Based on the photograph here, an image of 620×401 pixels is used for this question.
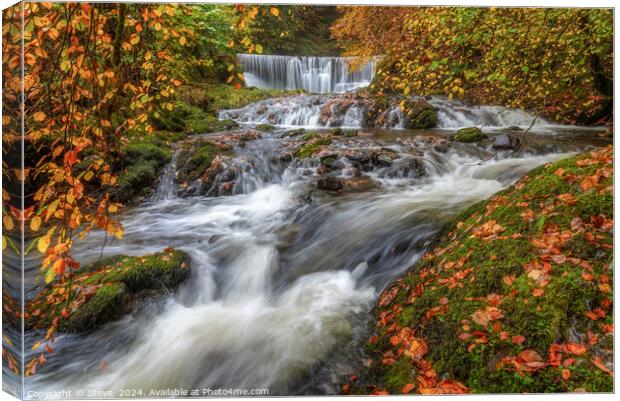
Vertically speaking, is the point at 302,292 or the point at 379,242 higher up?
the point at 379,242

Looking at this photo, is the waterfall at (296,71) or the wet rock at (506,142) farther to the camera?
the wet rock at (506,142)

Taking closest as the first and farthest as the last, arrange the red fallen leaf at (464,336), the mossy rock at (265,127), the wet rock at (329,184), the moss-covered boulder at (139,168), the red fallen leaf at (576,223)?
the red fallen leaf at (464,336)
the red fallen leaf at (576,223)
the moss-covered boulder at (139,168)
the wet rock at (329,184)
the mossy rock at (265,127)

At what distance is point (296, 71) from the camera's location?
318 cm

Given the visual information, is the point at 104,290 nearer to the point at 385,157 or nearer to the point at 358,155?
the point at 358,155

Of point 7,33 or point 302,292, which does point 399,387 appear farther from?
point 7,33

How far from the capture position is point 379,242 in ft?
10.1

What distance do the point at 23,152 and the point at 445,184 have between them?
3.06 metres

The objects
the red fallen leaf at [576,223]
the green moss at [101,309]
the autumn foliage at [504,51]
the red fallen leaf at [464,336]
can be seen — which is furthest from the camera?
the autumn foliage at [504,51]

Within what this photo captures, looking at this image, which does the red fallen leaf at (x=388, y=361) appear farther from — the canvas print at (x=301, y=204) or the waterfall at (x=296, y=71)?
the waterfall at (x=296, y=71)

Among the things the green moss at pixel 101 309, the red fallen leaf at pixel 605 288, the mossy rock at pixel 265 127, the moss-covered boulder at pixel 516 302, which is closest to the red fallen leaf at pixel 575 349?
the moss-covered boulder at pixel 516 302

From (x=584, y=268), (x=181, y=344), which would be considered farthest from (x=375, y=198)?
(x=181, y=344)

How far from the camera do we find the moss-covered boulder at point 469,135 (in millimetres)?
3113

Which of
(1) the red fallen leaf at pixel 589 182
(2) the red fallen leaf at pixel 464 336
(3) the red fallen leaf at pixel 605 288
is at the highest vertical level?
(1) the red fallen leaf at pixel 589 182

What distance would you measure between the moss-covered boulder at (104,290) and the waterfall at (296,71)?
154 centimetres
